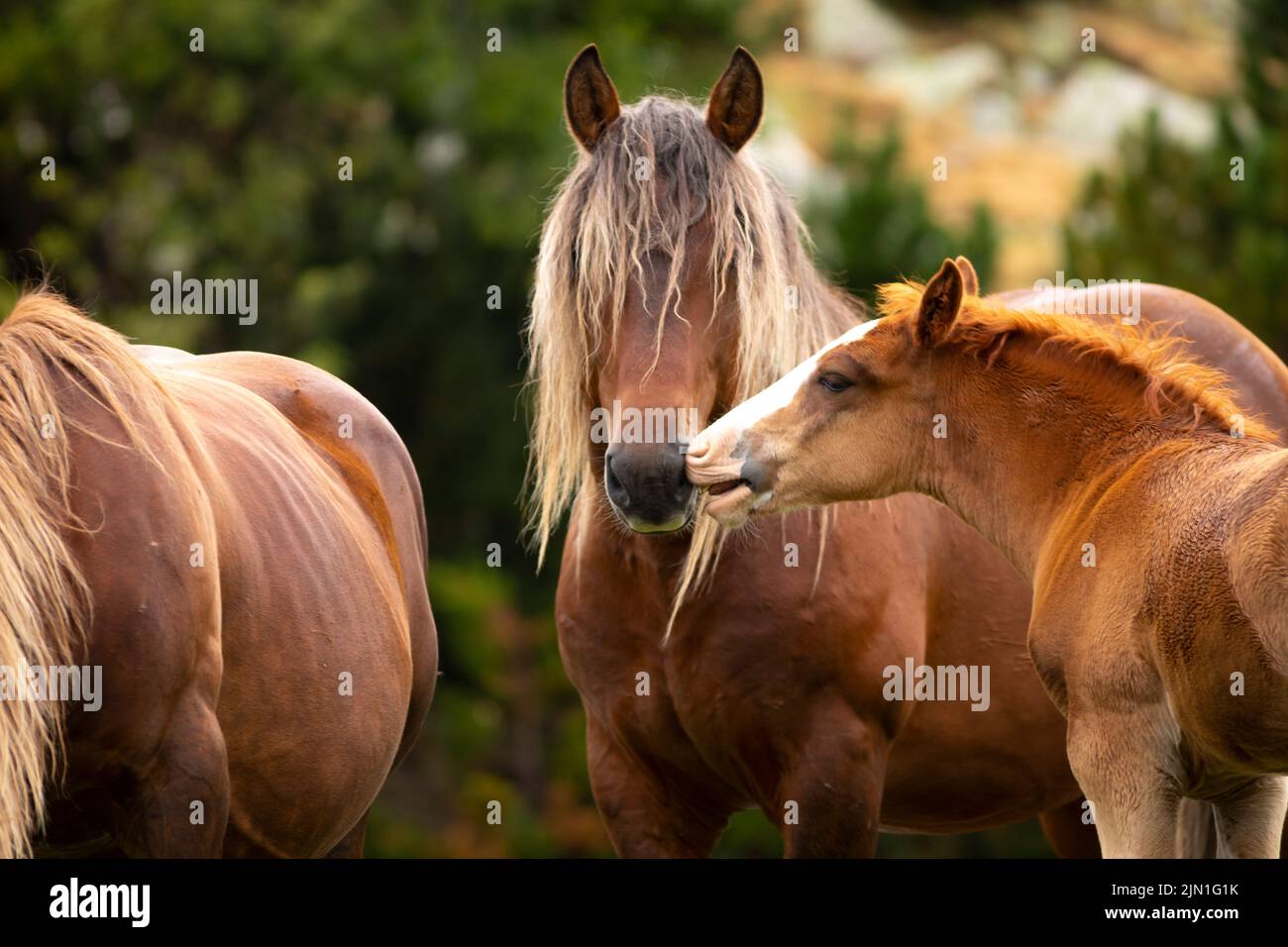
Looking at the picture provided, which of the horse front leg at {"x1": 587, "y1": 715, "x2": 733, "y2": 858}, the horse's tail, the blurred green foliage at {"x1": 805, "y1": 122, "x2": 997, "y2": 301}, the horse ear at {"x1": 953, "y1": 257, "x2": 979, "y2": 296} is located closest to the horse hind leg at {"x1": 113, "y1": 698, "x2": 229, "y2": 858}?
the horse's tail

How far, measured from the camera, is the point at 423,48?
2103 cm

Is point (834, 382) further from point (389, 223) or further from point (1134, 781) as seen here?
point (389, 223)

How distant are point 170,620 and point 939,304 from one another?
7.38ft

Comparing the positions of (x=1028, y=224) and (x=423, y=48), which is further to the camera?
(x=1028, y=224)

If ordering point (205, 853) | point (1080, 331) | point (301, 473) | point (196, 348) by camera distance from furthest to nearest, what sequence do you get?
1. point (196, 348)
2. point (301, 473)
3. point (1080, 331)
4. point (205, 853)

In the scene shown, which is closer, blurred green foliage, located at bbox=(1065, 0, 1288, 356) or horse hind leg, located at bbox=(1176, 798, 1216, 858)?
horse hind leg, located at bbox=(1176, 798, 1216, 858)

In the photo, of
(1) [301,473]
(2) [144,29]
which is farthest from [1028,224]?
(1) [301,473]

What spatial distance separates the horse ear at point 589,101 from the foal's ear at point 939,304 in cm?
128

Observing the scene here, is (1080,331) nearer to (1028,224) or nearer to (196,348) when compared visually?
(196,348)

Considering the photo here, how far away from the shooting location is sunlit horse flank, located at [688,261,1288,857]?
3574mm

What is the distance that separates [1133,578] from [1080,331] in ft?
2.76

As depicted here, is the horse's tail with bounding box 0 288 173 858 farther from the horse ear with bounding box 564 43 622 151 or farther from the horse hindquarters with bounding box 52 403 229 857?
the horse ear with bounding box 564 43 622 151

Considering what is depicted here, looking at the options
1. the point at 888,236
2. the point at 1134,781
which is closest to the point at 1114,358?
the point at 1134,781

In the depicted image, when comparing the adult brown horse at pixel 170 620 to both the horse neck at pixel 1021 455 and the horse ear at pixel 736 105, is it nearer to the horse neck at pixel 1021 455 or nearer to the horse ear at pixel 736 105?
the horse ear at pixel 736 105
